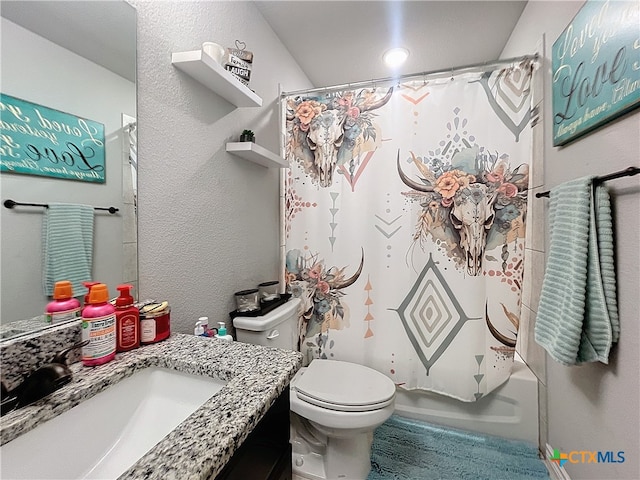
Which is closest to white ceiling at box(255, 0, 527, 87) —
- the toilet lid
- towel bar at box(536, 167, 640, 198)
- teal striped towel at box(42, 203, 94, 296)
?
towel bar at box(536, 167, 640, 198)

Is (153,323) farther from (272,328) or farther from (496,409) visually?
(496,409)

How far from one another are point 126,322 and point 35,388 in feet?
0.79

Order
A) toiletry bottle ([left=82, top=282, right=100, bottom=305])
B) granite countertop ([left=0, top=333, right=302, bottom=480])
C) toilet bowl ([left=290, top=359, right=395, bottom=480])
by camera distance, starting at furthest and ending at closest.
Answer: toilet bowl ([left=290, top=359, right=395, bottom=480]), toiletry bottle ([left=82, top=282, right=100, bottom=305]), granite countertop ([left=0, top=333, right=302, bottom=480])

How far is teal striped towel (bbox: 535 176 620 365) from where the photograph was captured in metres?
0.87

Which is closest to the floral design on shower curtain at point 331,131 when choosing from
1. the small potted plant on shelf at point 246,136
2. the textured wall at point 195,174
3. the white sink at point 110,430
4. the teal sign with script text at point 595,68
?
the textured wall at point 195,174

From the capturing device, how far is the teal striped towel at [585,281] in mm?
867

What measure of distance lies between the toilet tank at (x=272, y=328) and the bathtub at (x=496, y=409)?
0.81 m

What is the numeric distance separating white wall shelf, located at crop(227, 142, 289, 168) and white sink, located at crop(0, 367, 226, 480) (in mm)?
921

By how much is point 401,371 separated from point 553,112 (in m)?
1.46

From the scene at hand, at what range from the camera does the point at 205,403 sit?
0.53m

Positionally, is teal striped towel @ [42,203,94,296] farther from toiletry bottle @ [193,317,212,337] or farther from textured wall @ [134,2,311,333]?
toiletry bottle @ [193,317,212,337]

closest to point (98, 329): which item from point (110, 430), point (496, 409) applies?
point (110, 430)

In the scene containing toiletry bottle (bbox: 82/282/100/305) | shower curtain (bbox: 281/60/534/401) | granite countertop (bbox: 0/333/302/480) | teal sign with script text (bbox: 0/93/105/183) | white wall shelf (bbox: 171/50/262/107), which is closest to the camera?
granite countertop (bbox: 0/333/302/480)

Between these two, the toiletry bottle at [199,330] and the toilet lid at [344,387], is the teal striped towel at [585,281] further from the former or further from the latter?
the toiletry bottle at [199,330]
